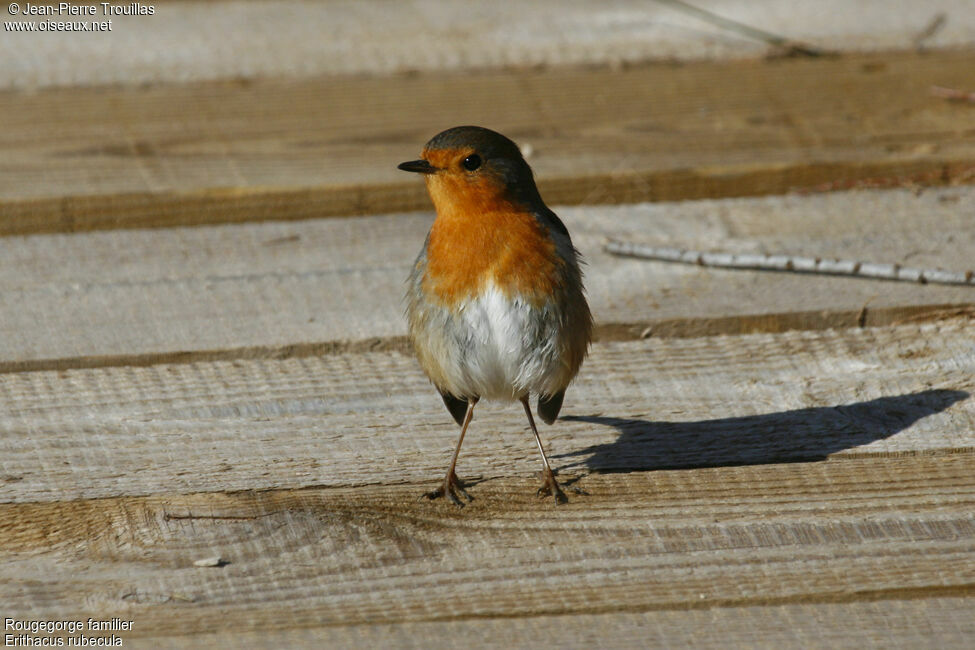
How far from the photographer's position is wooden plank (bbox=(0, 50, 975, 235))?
430 cm

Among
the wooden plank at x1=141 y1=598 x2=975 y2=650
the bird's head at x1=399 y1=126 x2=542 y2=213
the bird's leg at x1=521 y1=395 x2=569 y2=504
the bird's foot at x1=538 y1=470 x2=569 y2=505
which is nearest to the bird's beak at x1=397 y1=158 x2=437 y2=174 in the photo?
the bird's head at x1=399 y1=126 x2=542 y2=213

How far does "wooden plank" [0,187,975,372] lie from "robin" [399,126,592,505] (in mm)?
348

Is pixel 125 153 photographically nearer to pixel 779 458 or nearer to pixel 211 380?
pixel 211 380

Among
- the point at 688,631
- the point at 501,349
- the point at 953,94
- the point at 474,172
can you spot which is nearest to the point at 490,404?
the point at 501,349

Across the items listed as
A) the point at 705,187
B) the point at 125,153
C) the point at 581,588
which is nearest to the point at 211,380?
the point at 581,588

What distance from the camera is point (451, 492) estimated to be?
2.69 meters

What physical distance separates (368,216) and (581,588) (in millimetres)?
2224

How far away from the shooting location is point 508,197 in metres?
3.45

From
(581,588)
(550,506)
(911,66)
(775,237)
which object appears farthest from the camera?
(911,66)

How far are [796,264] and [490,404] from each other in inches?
Answer: 43.2

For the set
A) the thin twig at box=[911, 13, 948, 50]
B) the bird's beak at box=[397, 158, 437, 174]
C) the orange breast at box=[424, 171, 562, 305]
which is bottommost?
the orange breast at box=[424, 171, 562, 305]

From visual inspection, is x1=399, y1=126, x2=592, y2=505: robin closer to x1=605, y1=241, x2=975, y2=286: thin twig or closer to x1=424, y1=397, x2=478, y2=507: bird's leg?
x1=424, y1=397, x2=478, y2=507: bird's leg

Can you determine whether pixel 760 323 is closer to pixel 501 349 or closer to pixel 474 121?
pixel 501 349

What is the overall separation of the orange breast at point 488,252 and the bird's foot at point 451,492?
24.1 inches
